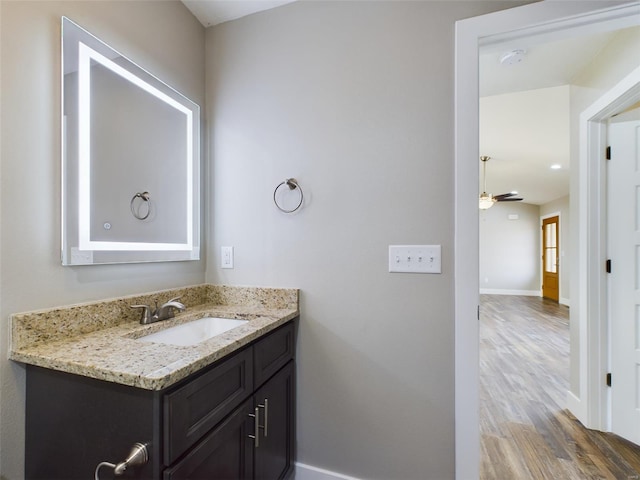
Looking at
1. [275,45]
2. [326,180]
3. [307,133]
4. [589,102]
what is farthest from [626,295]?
[275,45]

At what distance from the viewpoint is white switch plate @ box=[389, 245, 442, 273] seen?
4.08ft

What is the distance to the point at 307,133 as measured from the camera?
1439 mm

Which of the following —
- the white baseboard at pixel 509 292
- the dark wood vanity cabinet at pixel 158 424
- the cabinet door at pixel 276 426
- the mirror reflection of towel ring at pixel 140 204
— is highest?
the mirror reflection of towel ring at pixel 140 204

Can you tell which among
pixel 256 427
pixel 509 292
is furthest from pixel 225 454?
pixel 509 292

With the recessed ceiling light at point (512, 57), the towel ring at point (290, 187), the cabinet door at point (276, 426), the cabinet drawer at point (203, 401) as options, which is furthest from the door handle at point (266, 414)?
the recessed ceiling light at point (512, 57)

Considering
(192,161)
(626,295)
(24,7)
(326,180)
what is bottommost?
(626,295)

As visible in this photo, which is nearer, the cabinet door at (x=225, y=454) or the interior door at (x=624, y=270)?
the cabinet door at (x=225, y=454)

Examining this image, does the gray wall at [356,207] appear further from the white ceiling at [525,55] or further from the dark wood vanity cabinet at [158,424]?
the dark wood vanity cabinet at [158,424]

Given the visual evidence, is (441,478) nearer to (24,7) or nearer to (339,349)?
(339,349)

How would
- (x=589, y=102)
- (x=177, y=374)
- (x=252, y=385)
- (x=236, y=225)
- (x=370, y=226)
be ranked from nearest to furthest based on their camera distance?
(x=177, y=374), (x=252, y=385), (x=370, y=226), (x=236, y=225), (x=589, y=102)

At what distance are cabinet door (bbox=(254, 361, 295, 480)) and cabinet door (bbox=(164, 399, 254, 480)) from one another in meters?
0.07

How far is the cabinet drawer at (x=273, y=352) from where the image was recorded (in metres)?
1.09

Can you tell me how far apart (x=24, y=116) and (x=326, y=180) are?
1089mm

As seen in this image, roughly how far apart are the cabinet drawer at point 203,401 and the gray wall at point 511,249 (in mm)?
8092
